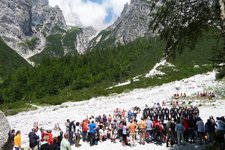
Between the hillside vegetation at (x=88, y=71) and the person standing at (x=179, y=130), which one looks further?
the hillside vegetation at (x=88, y=71)

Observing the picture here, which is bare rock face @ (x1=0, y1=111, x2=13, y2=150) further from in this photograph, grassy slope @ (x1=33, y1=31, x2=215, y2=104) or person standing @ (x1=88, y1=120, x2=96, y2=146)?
grassy slope @ (x1=33, y1=31, x2=215, y2=104)

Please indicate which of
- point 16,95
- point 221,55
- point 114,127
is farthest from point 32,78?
point 221,55

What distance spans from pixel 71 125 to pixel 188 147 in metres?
9.30

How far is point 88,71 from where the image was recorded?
535ft

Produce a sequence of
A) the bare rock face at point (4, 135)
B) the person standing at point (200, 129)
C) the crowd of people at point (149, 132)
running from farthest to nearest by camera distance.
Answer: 1. the person standing at point (200, 129)
2. the crowd of people at point (149, 132)
3. the bare rock face at point (4, 135)

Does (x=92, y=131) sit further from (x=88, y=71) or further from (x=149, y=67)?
(x=88, y=71)

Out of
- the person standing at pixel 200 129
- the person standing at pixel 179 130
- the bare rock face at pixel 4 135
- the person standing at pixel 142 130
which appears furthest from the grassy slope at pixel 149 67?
the bare rock face at pixel 4 135

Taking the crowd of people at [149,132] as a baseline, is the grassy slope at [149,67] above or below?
above

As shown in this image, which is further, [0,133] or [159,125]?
[159,125]

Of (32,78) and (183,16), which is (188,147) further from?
(32,78)

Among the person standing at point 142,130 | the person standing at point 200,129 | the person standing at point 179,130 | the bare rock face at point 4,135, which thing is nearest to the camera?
the bare rock face at point 4,135

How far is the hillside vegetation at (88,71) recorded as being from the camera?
142 m

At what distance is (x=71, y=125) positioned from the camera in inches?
1145

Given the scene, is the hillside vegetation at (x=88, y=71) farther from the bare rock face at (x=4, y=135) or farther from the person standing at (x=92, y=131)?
the bare rock face at (x=4, y=135)
